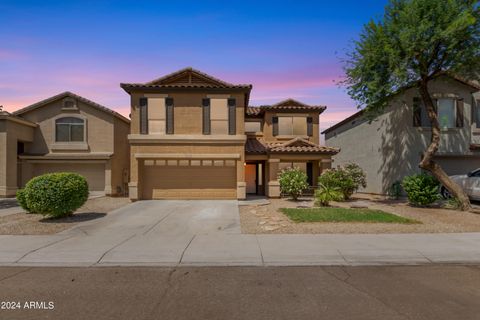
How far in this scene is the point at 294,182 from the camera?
17.1 meters

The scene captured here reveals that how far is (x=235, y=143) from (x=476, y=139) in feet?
51.5

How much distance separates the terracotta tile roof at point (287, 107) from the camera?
82.6 ft

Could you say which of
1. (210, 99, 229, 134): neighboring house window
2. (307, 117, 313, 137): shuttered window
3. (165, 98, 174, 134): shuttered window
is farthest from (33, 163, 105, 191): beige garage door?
(307, 117, 313, 137): shuttered window

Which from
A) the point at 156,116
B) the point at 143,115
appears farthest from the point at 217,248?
the point at 143,115

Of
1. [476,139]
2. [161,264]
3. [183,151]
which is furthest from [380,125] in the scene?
[161,264]

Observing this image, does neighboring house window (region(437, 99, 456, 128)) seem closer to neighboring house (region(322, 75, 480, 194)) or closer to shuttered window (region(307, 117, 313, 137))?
neighboring house (region(322, 75, 480, 194))

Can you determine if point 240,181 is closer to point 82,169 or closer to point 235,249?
point 235,249

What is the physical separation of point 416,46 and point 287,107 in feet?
41.6

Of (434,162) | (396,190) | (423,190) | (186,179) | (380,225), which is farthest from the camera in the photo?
(186,179)

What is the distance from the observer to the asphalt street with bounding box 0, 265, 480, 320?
173 inches

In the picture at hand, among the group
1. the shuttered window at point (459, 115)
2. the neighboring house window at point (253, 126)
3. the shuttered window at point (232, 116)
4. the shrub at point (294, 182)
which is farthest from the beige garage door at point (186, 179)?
the shuttered window at point (459, 115)

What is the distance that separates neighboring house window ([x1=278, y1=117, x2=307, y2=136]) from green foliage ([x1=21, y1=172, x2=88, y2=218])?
17.2 m

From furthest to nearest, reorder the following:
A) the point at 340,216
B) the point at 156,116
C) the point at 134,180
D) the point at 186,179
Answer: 1. the point at 186,179
2. the point at 156,116
3. the point at 134,180
4. the point at 340,216

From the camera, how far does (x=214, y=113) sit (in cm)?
1805
